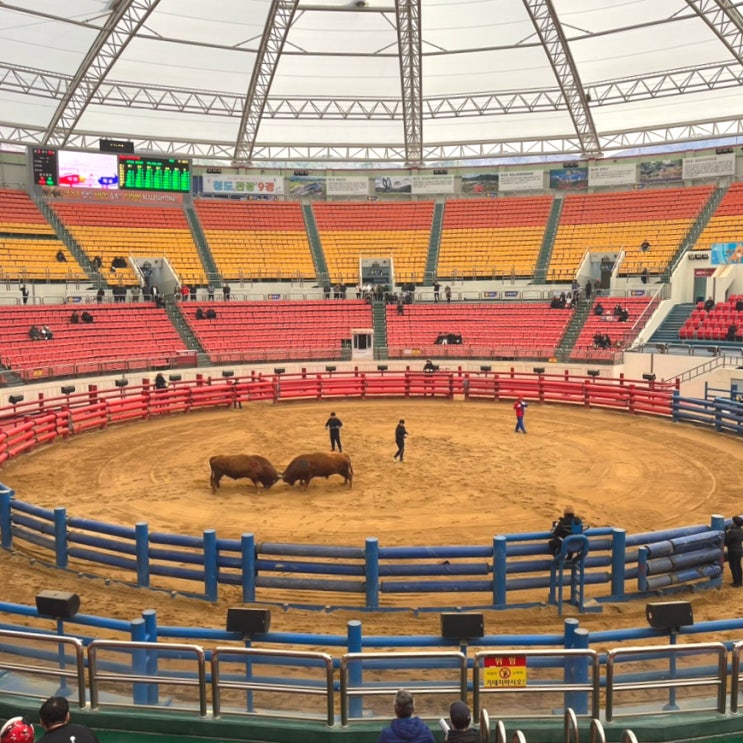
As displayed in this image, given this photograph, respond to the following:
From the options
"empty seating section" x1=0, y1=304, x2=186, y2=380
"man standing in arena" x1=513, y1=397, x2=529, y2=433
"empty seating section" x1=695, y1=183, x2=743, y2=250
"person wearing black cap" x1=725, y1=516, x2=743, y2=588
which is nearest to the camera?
"person wearing black cap" x1=725, y1=516, x2=743, y2=588

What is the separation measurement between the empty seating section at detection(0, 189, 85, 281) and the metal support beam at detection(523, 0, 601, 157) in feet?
103

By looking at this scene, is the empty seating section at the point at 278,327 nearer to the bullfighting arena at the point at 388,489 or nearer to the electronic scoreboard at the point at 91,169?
the electronic scoreboard at the point at 91,169

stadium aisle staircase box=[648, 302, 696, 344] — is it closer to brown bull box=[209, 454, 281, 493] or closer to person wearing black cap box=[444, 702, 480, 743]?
brown bull box=[209, 454, 281, 493]

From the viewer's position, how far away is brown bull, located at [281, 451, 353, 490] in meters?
16.9

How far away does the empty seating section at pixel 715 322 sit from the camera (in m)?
36.4

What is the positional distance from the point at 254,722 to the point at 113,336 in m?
34.0

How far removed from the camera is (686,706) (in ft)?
23.9

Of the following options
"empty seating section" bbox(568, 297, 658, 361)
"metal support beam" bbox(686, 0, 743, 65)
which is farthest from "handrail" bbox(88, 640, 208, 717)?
"metal support beam" bbox(686, 0, 743, 65)

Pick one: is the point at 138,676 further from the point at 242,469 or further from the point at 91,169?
the point at 91,169

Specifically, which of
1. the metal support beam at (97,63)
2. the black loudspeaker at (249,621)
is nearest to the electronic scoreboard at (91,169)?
the metal support beam at (97,63)

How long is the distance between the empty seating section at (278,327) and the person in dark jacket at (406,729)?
33.2 m

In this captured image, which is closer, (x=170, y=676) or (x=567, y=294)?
(x=170, y=676)

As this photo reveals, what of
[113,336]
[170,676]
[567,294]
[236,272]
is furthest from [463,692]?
[236,272]

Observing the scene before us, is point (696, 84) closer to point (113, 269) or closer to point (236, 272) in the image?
point (236, 272)
